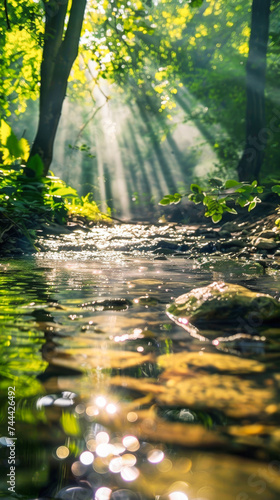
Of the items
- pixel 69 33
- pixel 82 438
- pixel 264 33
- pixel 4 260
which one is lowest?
pixel 82 438

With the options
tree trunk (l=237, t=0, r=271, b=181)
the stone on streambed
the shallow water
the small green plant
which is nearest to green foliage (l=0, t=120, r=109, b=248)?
the stone on streambed

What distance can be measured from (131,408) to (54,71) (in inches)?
345

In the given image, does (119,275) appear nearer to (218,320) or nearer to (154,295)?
(154,295)

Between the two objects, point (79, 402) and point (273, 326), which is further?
point (273, 326)

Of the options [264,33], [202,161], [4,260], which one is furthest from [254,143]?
[202,161]

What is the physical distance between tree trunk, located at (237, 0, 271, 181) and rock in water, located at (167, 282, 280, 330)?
8988mm

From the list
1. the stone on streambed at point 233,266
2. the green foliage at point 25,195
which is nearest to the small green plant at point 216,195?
the stone on streambed at point 233,266

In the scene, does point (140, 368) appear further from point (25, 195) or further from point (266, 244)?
point (25, 195)

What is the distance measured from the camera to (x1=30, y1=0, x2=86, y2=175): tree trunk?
841 centimetres

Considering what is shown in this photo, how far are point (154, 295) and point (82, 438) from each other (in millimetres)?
1723

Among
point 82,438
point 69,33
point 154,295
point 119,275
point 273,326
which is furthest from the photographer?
point 69,33

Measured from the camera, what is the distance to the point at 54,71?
8523mm

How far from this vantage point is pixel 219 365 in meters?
1.34

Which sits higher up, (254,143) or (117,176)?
(117,176)
